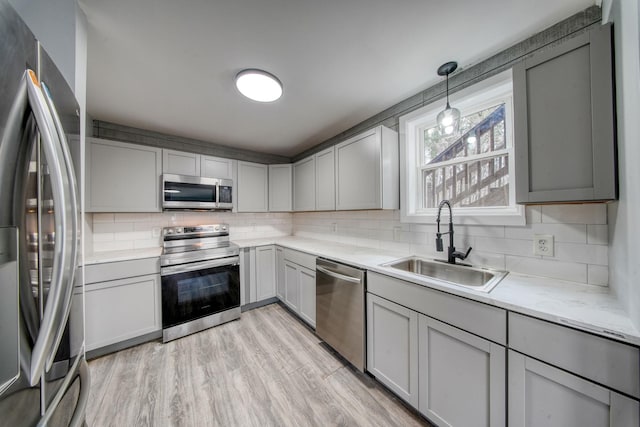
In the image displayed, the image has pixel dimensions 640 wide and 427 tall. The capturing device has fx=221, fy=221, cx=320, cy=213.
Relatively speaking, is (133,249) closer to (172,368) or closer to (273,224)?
(172,368)

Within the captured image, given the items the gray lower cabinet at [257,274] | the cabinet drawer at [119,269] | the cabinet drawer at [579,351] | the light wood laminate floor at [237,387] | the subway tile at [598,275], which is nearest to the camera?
the cabinet drawer at [579,351]

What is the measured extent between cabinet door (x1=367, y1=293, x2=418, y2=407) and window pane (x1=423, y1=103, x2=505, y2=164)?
52.3 inches

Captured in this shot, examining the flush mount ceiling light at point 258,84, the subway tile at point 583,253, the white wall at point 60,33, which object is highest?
the flush mount ceiling light at point 258,84

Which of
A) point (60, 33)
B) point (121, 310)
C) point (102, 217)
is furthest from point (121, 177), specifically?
point (60, 33)

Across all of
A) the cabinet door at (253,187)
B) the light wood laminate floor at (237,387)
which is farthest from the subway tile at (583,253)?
the cabinet door at (253,187)

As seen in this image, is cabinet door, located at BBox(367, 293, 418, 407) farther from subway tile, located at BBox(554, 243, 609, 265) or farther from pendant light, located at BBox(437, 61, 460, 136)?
pendant light, located at BBox(437, 61, 460, 136)

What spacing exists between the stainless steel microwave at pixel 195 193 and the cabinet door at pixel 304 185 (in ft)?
2.95

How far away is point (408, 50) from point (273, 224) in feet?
9.38

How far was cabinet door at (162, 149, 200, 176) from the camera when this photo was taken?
2514 millimetres

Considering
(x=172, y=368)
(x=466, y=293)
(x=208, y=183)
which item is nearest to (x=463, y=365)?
(x=466, y=293)

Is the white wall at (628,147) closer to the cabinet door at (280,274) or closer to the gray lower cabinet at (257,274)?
the cabinet door at (280,274)

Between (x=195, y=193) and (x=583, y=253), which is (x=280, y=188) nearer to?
(x=195, y=193)

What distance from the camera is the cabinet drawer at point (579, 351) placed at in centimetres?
72

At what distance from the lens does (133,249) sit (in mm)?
2498
